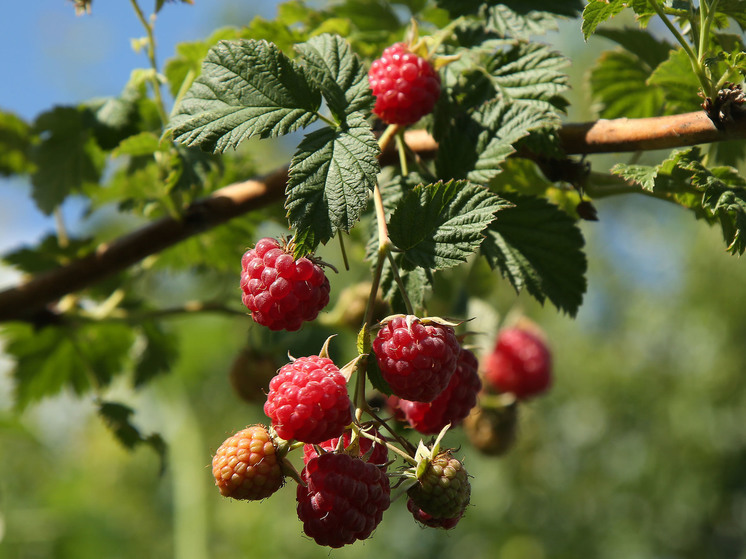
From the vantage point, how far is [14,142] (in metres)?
1.45

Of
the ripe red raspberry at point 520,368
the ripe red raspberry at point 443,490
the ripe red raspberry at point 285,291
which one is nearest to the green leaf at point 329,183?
the ripe red raspberry at point 285,291

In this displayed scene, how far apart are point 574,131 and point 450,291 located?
727 mm

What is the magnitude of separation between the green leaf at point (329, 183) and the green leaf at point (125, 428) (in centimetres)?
66

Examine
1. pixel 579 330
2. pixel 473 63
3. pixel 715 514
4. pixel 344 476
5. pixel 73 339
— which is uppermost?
pixel 473 63

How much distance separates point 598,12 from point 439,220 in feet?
0.99

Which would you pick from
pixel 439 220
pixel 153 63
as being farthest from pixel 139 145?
pixel 439 220

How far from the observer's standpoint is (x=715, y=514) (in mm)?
6625

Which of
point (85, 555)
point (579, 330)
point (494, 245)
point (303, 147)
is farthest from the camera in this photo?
point (579, 330)

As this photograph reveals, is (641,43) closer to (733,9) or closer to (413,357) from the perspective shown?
(733,9)

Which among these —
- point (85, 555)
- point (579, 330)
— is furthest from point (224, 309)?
point (579, 330)

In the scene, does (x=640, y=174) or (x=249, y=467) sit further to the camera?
(x=640, y=174)

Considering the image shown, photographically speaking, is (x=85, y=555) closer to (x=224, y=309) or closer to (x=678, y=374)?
(x=224, y=309)

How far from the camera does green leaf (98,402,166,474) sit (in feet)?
3.83

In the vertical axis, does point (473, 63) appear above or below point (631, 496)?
above
